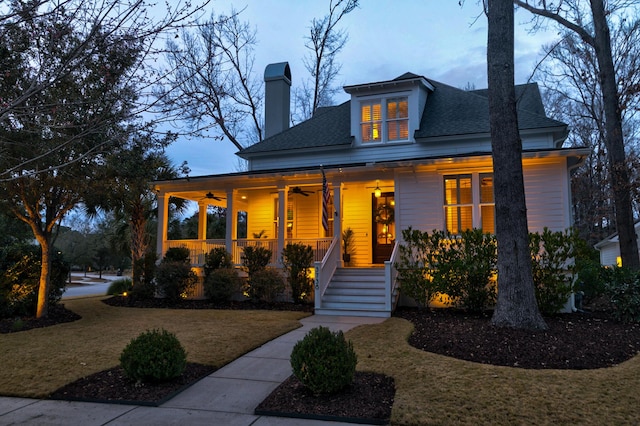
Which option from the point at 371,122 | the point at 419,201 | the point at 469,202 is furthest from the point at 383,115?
the point at 469,202

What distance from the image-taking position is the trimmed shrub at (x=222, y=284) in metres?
12.7

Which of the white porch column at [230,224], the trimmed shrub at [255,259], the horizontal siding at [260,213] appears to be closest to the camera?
the trimmed shrub at [255,259]

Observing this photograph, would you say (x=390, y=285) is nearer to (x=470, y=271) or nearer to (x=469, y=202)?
(x=470, y=271)

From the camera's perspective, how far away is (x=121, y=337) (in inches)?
319

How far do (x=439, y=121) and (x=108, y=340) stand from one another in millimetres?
11754

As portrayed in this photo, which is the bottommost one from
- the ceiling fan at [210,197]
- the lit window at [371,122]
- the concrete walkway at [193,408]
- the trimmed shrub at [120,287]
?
the concrete walkway at [193,408]

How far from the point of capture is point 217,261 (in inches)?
530

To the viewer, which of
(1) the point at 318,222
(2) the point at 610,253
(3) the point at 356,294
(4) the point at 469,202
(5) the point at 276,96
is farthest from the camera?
(2) the point at 610,253

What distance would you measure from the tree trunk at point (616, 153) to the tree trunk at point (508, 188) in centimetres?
589

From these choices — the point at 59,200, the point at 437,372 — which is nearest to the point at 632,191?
the point at 437,372

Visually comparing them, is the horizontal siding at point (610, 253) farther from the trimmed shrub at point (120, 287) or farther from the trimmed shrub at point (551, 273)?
the trimmed shrub at point (120, 287)

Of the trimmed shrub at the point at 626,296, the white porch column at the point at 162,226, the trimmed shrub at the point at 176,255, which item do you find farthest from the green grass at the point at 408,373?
the white porch column at the point at 162,226

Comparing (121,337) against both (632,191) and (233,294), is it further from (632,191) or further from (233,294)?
(632,191)

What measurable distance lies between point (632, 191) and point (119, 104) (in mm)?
12941
